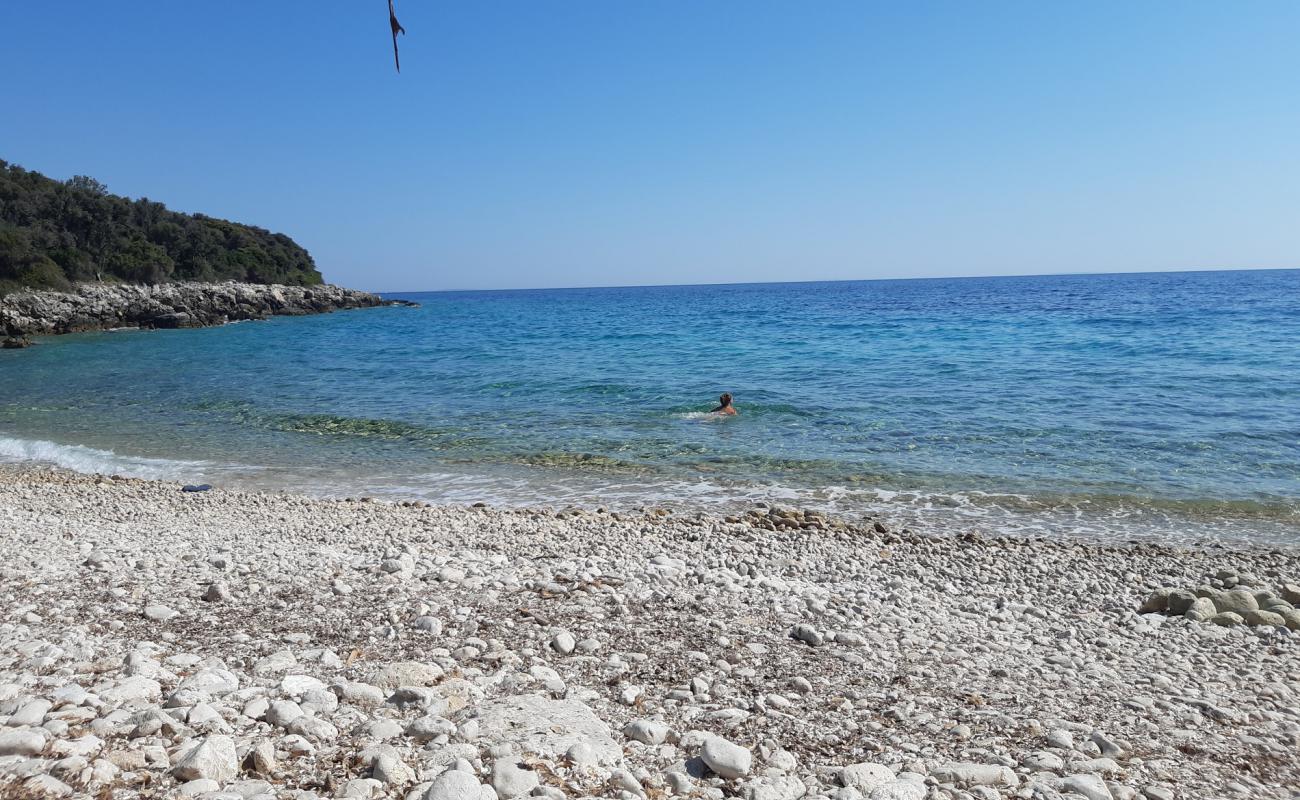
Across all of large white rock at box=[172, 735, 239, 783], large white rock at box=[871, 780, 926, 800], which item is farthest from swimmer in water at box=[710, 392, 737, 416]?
large white rock at box=[172, 735, 239, 783]

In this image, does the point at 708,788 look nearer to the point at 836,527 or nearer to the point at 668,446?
the point at 836,527

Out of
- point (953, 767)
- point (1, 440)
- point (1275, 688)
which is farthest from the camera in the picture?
point (1, 440)

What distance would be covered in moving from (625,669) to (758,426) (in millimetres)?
12301

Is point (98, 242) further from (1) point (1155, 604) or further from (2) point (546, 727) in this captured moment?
(1) point (1155, 604)

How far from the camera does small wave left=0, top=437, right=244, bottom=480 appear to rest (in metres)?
14.2

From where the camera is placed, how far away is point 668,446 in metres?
15.3

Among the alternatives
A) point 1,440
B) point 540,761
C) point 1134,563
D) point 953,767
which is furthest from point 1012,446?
point 1,440

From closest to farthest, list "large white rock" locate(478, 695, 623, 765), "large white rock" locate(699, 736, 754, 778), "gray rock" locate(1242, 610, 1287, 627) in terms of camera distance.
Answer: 1. "large white rock" locate(699, 736, 754, 778)
2. "large white rock" locate(478, 695, 623, 765)
3. "gray rock" locate(1242, 610, 1287, 627)

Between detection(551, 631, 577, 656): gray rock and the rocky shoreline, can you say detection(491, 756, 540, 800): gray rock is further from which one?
the rocky shoreline

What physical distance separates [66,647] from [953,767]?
5.32 meters

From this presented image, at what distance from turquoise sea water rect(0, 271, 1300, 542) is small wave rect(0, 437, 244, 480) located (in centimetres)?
8

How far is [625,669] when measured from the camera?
507 centimetres

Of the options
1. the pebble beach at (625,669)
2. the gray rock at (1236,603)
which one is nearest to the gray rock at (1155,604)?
the pebble beach at (625,669)

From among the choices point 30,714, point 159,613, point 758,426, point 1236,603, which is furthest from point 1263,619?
point 758,426
